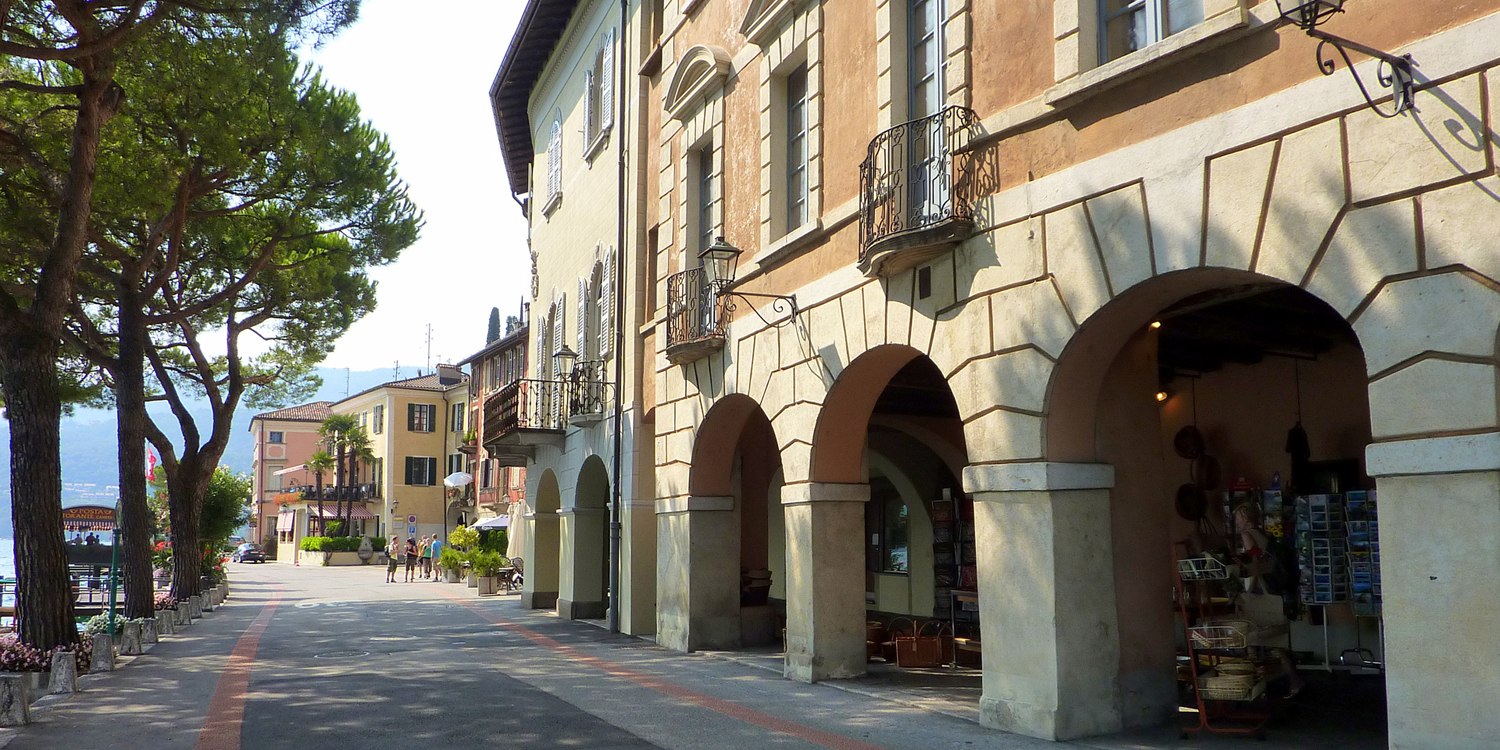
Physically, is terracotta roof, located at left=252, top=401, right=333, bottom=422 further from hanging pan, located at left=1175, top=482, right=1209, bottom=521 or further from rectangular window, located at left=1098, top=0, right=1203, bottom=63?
rectangular window, located at left=1098, top=0, right=1203, bottom=63

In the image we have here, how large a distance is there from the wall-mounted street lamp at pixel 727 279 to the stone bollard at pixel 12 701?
299 inches

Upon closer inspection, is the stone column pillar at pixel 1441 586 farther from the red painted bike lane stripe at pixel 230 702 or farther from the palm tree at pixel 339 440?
the palm tree at pixel 339 440

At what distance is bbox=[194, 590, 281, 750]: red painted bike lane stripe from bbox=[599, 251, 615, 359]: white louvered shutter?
740 cm

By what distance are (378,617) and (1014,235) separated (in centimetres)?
1823

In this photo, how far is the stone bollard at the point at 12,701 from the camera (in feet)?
32.0

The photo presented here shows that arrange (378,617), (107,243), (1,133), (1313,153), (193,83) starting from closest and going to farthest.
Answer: (1313,153)
(1,133)
(193,83)
(107,243)
(378,617)

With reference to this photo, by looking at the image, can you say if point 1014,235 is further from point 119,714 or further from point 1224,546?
point 119,714

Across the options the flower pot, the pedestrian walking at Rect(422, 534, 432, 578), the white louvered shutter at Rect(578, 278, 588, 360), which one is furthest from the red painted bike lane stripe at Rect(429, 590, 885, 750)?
the pedestrian walking at Rect(422, 534, 432, 578)

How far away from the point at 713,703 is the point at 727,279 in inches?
214

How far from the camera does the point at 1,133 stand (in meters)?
13.6

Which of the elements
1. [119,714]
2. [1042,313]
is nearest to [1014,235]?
[1042,313]

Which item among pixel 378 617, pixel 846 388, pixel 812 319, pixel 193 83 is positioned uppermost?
pixel 193 83

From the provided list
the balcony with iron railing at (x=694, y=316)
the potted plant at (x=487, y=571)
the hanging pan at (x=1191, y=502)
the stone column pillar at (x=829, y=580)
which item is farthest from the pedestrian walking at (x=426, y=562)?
the hanging pan at (x=1191, y=502)

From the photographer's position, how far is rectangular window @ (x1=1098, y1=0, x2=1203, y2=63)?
779 centimetres
